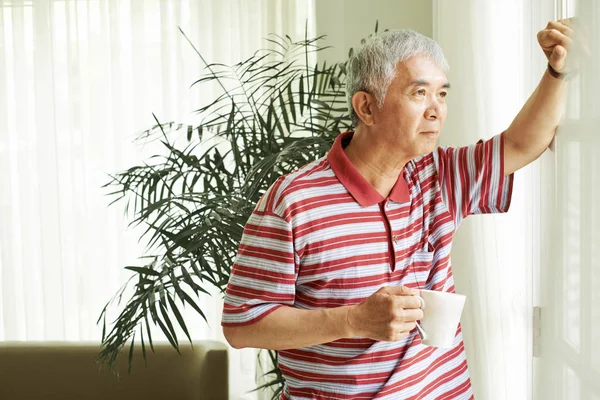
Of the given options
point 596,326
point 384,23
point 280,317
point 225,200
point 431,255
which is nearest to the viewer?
point 596,326

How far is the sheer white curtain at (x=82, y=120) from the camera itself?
148 inches

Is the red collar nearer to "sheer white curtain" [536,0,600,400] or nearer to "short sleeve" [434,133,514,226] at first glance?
"short sleeve" [434,133,514,226]

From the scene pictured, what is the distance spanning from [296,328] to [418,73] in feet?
1.84

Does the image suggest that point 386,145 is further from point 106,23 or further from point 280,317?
point 106,23

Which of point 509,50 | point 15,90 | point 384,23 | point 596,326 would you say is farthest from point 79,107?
point 596,326

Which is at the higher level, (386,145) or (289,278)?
(386,145)

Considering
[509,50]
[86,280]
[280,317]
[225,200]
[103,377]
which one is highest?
[509,50]

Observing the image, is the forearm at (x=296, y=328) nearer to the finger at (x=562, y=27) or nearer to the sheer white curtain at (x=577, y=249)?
the sheer white curtain at (x=577, y=249)

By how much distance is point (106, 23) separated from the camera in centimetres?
377

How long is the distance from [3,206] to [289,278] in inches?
109

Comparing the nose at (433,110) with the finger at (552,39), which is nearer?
the finger at (552,39)

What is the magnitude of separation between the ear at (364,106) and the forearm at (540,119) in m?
0.29

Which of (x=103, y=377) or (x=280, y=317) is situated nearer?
(x=280, y=317)

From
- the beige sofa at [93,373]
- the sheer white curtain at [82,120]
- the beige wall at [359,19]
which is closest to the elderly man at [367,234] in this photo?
the beige wall at [359,19]
